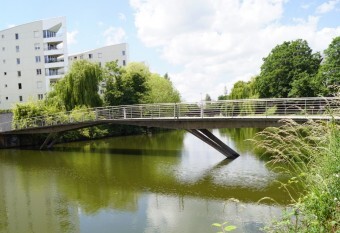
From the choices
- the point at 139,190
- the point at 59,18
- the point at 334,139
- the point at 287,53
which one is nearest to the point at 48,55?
the point at 59,18

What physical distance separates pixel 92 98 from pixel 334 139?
101 ft

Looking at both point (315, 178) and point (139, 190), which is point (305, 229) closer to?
point (315, 178)

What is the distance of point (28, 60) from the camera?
150 feet

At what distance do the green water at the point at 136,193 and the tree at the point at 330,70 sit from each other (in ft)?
34.6

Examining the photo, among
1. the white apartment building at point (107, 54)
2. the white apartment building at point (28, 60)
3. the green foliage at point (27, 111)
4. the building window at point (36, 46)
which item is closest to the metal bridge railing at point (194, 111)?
the green foliage at point (27, 111)

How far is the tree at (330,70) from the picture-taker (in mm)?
26419

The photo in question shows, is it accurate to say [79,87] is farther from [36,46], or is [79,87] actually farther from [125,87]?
[36,46]

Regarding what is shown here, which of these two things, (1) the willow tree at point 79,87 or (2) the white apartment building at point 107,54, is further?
(2) the white apartment building at point 107,54

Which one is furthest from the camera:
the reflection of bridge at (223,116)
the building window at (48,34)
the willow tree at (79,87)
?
the building window at (48,34)

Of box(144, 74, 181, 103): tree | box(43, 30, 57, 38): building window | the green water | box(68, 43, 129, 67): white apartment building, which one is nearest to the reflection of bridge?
the green water

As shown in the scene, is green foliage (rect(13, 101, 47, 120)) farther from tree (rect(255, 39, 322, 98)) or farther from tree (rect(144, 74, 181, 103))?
tree (rect(255, 39, 322, 98))

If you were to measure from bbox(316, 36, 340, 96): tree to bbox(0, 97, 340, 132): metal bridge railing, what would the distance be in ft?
14.2

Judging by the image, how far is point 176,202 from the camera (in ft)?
36.6

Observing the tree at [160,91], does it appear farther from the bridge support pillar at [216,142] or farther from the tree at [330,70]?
the bridge support pillar at [216,142]
